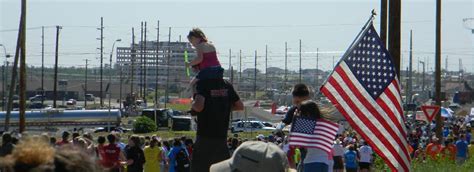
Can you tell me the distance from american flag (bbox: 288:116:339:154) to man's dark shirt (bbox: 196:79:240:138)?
883 mm

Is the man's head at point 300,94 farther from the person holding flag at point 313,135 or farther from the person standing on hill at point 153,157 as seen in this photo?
the person standing on hill at point 153,157

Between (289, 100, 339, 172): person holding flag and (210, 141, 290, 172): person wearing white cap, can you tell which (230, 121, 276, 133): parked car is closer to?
(289, 100, 339, 172): person holding flag

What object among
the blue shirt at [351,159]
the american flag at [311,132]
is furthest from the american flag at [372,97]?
the blue shirt at [351,159]

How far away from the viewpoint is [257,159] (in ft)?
16.5

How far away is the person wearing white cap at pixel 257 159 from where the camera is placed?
5043 mm

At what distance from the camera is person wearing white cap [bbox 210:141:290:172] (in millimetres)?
5043

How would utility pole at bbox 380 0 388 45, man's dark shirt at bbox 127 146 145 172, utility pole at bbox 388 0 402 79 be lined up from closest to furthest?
utility pole at bbox 388 0 402 79 < man's dark shirt at bbox 127 146 145 172 < utility pole at bbox 380 0 388 45

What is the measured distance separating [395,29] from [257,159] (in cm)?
1332

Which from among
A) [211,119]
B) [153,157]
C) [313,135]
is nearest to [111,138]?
[153,157]

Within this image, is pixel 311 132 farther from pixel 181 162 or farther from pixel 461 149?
pixel 461 149

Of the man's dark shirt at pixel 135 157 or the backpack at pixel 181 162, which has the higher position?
the man's dark shirt at pixel 135 157

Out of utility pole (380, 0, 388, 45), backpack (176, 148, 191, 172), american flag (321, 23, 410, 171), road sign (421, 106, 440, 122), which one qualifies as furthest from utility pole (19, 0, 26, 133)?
american flag (321, 23, 410, 171)

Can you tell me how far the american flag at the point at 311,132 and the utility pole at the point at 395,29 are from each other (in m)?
7.89

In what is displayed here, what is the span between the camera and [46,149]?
3.99 m
